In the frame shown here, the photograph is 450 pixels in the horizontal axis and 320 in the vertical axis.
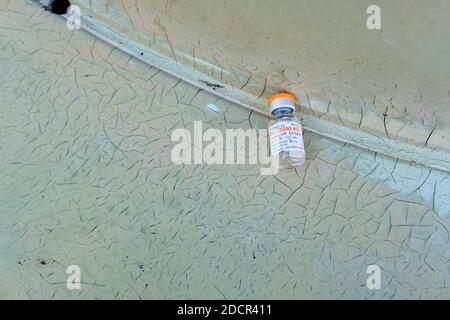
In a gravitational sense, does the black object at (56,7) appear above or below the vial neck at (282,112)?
above

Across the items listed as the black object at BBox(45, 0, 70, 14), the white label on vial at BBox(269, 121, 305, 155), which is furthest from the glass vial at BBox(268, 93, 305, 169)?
the black object at BBox(45, 0, 70, 14)

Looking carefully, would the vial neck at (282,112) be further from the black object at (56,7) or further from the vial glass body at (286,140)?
the black object at (56,7)

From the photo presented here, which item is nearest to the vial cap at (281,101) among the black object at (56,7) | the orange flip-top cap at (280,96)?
the orange flip-top cap at (280,96)

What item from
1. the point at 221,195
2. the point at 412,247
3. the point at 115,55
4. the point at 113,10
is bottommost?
the point at 412,247

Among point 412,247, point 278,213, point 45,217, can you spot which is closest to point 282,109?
point 278,213

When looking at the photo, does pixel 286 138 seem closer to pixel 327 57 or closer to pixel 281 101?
pixel 281 101

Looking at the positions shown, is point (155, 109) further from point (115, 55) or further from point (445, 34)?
point (445, 34)

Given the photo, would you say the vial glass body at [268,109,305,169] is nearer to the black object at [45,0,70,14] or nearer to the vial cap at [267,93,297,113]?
the vial cap at [267,93,297,113]
